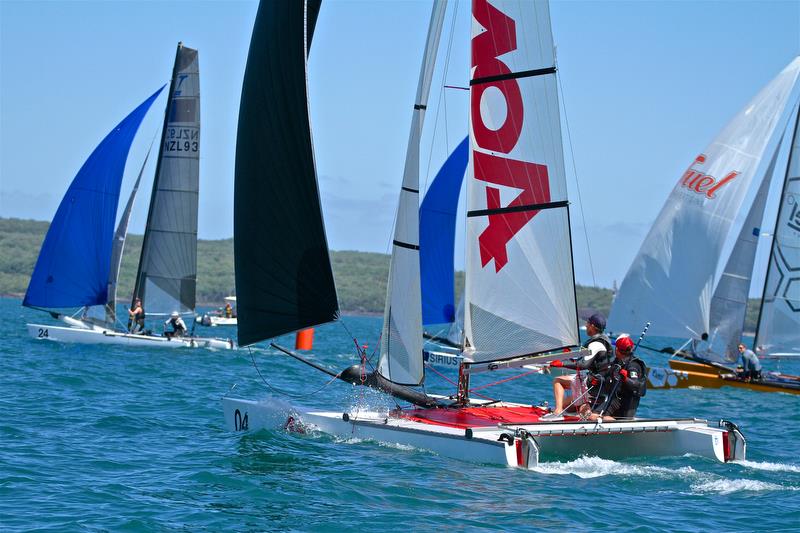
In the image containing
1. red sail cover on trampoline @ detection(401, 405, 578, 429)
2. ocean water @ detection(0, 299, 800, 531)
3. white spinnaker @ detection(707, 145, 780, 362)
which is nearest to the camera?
ocean water @ detection(0, 299, 800, 531)

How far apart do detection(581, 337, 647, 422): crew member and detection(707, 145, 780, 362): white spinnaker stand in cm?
1479

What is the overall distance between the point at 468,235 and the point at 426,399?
6.82 feet

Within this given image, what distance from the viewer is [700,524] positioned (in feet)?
31.4

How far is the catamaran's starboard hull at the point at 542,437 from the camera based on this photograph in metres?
11.2

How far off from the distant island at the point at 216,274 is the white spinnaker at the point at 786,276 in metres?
85.2

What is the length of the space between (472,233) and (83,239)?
18.9 metres

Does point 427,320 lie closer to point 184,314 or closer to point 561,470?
point 184,314

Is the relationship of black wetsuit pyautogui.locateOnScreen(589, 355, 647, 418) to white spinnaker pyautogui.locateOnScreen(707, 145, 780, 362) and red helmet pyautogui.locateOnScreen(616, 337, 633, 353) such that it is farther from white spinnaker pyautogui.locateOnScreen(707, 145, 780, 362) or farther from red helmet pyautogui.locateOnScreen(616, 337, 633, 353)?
white spinnaker pyautogui.locateOnScreen(707, 145, 780, 362)

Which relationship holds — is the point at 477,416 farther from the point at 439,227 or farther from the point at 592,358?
the point at 439,227

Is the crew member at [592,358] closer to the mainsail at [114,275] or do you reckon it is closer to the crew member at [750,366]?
the crew member at [750,366]

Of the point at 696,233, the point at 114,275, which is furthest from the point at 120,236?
the point at 696,233

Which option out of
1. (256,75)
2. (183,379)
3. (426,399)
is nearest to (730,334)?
(183,379)

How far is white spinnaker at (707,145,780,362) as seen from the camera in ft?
87.4

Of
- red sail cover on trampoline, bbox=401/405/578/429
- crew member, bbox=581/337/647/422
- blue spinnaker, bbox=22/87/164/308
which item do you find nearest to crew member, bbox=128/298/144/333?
blue spinnaker, bbox=22/87/164/308
